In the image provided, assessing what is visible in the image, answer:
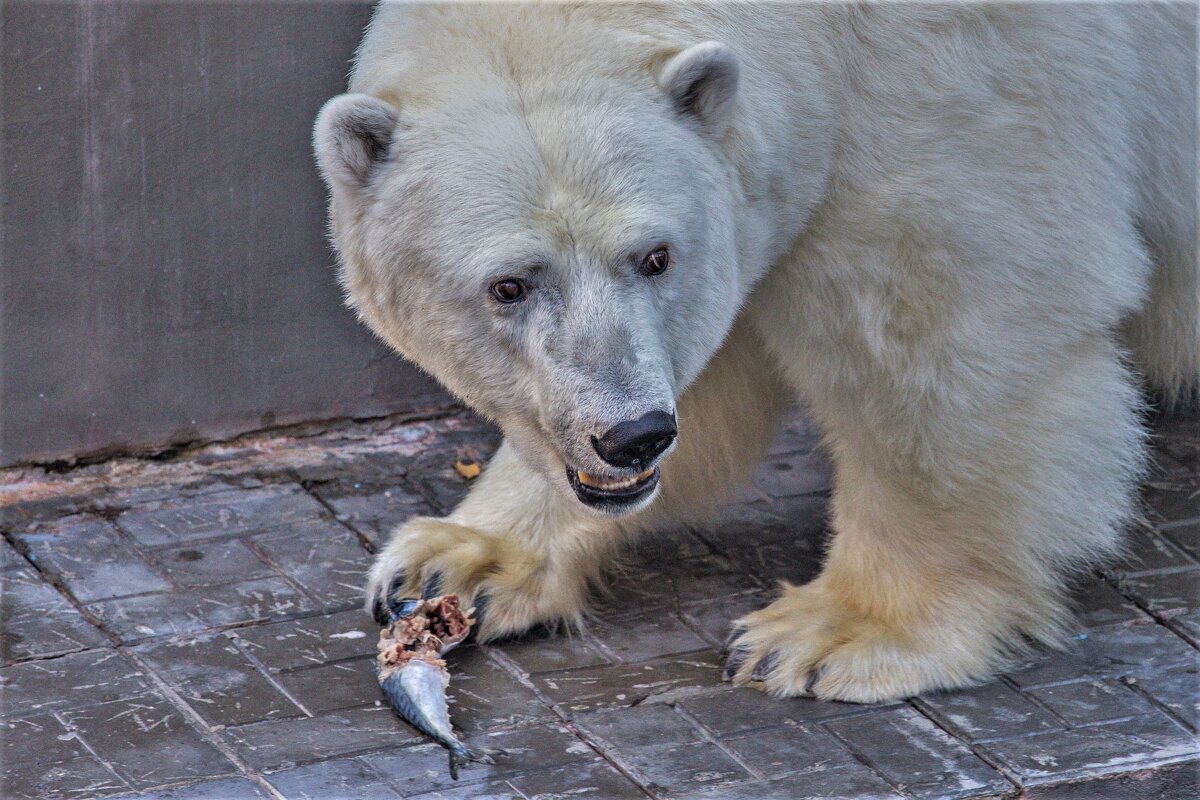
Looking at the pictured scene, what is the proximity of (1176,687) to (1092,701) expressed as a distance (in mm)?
215

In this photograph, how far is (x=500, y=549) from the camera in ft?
13.9

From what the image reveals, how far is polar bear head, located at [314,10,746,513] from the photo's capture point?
124 inches

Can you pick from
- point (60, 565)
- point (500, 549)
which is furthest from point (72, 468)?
point (500, 549)

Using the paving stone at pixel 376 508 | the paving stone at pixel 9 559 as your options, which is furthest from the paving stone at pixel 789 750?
the paving stone at pixel 9 559

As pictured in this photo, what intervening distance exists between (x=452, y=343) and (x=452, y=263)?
21cm

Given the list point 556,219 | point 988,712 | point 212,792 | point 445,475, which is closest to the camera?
point 556,219

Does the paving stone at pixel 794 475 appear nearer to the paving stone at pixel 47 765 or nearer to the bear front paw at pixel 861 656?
the bear front paw at pixel 861 656

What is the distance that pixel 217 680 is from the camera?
384 centimetres

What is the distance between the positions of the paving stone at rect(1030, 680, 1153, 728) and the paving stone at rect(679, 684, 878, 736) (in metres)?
0.38

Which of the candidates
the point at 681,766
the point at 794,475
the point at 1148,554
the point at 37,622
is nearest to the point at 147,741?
the point at 37,622

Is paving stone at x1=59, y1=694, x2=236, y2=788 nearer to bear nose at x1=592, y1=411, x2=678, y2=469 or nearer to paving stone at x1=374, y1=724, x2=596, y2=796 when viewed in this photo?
paving stone at x1=374, y1=724, x2=596, y2=796

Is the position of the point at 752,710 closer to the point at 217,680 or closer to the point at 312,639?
the point at 312,639

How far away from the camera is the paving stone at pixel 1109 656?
153 inches

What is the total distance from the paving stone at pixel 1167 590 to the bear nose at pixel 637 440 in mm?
1681
